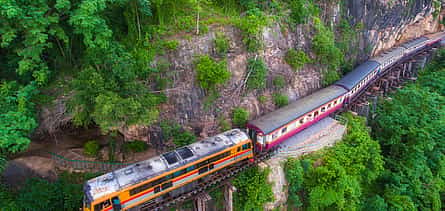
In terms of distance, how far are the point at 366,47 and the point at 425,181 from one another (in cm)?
1576

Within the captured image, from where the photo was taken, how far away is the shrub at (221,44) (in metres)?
18.5

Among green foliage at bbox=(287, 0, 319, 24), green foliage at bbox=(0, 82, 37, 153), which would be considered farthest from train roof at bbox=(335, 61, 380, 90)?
green foliage at bbox=(0, 82, 37, 153)

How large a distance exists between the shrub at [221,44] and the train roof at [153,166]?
611 centimetres

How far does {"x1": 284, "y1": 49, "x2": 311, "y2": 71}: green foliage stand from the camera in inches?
857

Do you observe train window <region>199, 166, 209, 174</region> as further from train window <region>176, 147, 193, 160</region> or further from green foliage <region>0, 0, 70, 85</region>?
green foliage <region>0, 0, 70, 85</region>

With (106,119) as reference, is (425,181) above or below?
below

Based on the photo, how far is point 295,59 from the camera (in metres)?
21.8

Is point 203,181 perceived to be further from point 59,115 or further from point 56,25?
point 56,25

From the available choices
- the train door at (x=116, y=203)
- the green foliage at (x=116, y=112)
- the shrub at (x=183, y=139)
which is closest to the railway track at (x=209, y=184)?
the train door at (x=116, y=203)

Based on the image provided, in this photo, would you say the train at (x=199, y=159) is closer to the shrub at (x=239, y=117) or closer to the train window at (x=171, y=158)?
the train window at (x=171, y=158)

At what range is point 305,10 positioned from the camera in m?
22.7

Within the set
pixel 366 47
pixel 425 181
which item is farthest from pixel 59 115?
pixel 366 47

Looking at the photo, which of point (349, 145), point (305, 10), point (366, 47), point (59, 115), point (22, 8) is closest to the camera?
point (22, 8)

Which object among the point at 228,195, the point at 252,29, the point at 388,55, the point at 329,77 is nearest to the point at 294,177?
the point at 228,195
